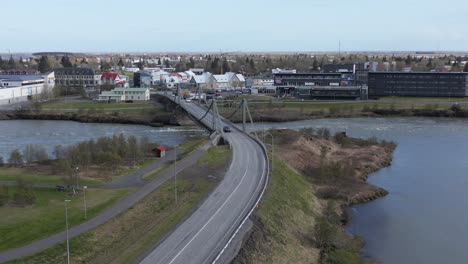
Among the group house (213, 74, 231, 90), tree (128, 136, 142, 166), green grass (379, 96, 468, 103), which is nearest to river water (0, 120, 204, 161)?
tree (128, 136, 142, 166)

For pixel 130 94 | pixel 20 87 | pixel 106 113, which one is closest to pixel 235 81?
pixel 130 94

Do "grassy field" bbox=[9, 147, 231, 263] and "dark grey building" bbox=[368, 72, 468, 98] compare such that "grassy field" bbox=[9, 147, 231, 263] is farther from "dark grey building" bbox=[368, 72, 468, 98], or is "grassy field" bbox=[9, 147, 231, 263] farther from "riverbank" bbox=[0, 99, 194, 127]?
"dark grey building" bbox=[368, 72, 468, 98]

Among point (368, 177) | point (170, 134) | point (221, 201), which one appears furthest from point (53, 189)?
point (170, 134)

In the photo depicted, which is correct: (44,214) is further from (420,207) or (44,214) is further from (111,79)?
(111,79)

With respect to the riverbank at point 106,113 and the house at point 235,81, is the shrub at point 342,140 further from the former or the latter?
the house at point 235,81

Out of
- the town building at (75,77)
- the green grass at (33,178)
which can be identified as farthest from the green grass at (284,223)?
the town building at (75,77)

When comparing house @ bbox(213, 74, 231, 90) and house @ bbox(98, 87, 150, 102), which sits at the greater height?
house @ bbox(213, 74, 231, 90)
